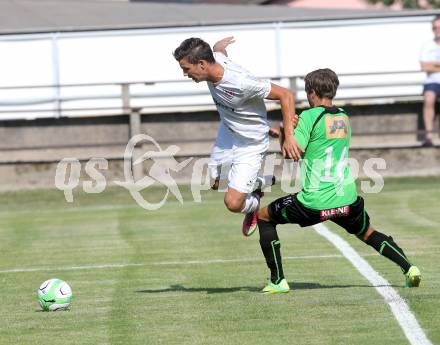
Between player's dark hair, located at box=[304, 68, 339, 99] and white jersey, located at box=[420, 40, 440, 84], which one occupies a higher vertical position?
player's dark hair, located at box=[304, 68, 339, 99]

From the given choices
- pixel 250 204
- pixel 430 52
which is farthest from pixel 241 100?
pixel 430 52

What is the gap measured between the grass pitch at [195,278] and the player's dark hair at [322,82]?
5.25 feet

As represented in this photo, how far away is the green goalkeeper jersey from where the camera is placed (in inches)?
378

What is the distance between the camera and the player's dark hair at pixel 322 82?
9.48 m

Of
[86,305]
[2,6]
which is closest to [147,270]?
Result: [86,305]

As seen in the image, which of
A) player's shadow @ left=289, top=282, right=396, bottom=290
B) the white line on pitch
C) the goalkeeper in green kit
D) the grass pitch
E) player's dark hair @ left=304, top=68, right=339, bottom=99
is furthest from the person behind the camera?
player's shadow @ left=289, top=282, right=396, bottom=290

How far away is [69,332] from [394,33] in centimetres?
2014

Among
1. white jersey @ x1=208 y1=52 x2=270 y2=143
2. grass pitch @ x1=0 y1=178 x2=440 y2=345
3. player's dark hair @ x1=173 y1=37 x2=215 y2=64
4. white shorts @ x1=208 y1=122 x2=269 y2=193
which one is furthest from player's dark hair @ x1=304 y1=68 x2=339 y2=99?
grass pitch @ x1=0 y1=178 x2=440 y2=345

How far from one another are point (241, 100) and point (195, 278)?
6.88 feet

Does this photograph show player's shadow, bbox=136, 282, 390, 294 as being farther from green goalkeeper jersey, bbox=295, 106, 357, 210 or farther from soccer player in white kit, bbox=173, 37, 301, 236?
green goalkeeper jersey, bbox=295, 106, 357, 210

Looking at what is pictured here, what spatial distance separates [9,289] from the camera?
441 inches

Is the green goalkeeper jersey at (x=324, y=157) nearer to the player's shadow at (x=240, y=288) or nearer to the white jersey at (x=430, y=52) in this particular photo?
the player's shadow at (x=240, y=288)

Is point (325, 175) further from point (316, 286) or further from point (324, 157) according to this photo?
point (316, 286)

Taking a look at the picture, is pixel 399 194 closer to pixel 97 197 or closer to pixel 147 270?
pixel 97 197
